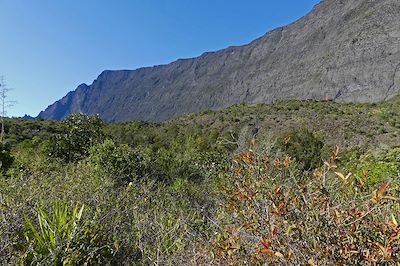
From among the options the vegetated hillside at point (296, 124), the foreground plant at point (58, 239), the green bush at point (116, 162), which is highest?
the foreground plant at point (58, 239)

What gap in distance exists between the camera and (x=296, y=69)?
85.6 meters

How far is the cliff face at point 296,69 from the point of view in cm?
6744

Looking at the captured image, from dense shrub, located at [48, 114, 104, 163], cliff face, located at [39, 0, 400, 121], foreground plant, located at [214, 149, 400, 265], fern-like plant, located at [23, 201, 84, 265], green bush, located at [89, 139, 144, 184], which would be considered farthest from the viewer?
cliff face, located at [39, 0, 400, 121]

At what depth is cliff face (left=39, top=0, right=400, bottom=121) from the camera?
6744cm

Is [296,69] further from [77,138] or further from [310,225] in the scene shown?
[310,225]

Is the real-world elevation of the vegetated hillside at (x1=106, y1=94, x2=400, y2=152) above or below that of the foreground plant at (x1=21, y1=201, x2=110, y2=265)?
below

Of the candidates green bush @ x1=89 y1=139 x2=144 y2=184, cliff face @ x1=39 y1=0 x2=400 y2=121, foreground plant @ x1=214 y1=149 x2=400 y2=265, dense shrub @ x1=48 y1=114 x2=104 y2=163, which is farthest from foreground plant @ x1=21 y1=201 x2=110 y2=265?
cliff face @ x1=39 y1=0 x2=400 y2=121

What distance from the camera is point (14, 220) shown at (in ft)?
11.1

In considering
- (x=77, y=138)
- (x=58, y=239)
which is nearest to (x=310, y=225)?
(x=58, y=239)

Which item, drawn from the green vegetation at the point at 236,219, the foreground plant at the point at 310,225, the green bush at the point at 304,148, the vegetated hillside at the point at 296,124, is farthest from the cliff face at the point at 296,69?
the foreground plant at the point at 310,225

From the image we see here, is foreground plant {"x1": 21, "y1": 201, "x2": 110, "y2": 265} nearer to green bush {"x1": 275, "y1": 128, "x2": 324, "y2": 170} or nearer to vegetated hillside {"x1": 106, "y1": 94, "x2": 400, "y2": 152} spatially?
green bush {"x1": 275, "y1": 128, "x2": 324, "y2": 170}

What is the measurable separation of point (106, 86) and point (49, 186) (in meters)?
194

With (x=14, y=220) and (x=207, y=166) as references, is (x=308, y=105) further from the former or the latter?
(x=14, y=220)

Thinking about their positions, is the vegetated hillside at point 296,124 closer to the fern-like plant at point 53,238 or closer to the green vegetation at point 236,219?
the green vegetation at point 236,219
